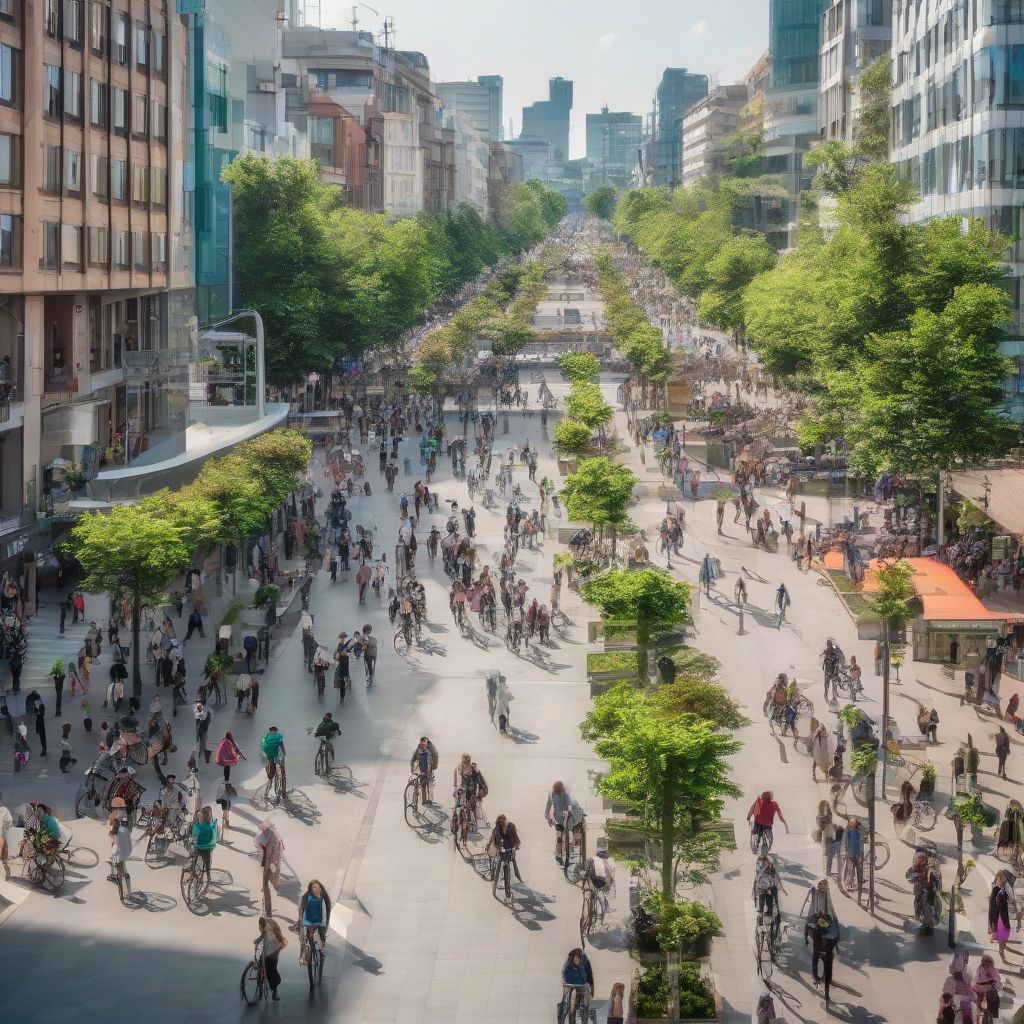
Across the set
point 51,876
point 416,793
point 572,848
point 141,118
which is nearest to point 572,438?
point 141,118

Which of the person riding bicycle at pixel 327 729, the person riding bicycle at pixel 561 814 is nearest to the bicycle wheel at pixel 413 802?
A: the person riding bicycle at pixel 561 814

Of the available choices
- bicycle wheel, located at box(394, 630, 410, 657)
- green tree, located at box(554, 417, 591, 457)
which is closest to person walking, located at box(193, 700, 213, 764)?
bicycle wheel, located at box(394, 630, 410, 657)

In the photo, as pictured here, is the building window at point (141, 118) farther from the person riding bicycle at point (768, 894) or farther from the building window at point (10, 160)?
the person riding bicycle at point (768, 894)

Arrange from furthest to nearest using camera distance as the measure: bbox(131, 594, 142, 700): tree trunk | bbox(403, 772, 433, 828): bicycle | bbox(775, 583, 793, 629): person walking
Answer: bbox(775, 583, 793, 629): person walking, bbox(131, 594, 142, 700): tree trunk, bbox(403, 772, 433, 828): bicycle

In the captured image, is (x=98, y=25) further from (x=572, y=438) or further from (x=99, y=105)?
(x=572, y=438)

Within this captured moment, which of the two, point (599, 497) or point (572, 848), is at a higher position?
point (599, 497)

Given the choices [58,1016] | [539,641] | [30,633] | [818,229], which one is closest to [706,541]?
[539,641]

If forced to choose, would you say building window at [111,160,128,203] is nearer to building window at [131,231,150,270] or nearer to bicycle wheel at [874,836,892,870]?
building window at [131,231,150,270]
